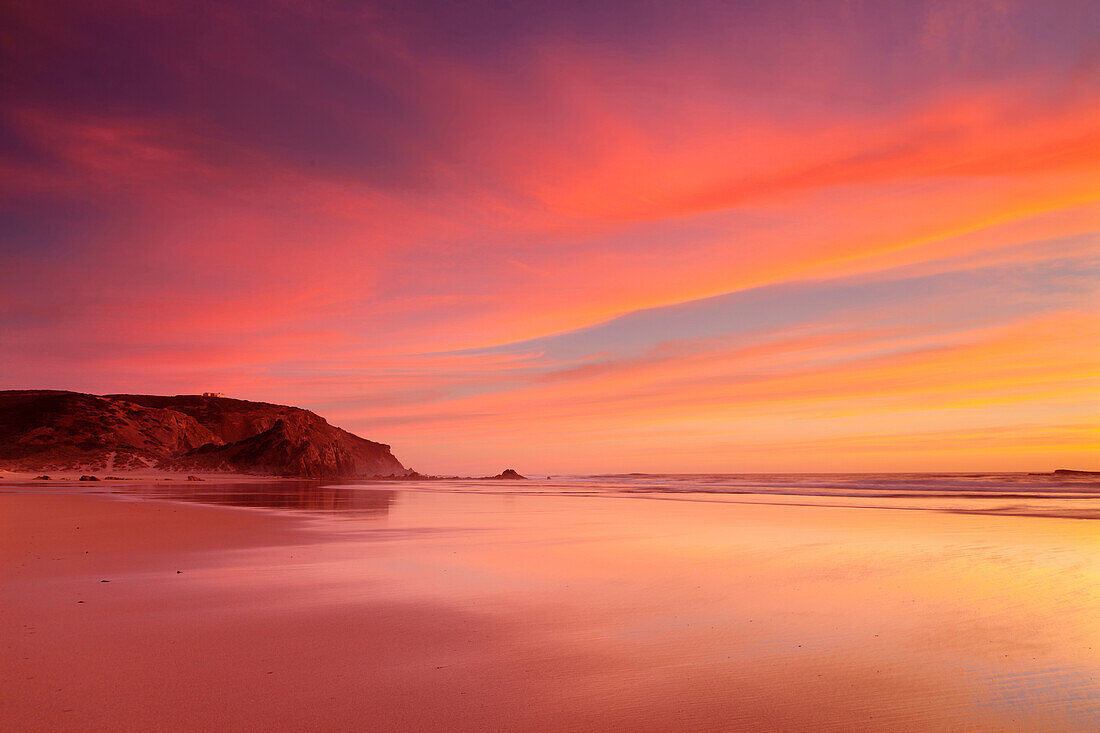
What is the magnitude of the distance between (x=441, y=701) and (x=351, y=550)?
28.0ft

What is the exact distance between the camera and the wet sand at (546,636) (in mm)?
4336

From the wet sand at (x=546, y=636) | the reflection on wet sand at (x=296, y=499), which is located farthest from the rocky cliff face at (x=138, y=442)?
the wet sand at (x=546, y=636)

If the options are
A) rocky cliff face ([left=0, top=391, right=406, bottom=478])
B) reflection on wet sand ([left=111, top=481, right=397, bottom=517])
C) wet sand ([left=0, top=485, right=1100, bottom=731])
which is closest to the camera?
wet sand ([left=0, top=485, right=1100, bottom=731])

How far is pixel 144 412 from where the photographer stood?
109562 mm

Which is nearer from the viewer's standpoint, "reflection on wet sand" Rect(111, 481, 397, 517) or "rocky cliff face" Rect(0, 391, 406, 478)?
"reflection on wet sand" Rect(111, 481, 397, 517)

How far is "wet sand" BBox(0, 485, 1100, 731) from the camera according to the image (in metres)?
4.34

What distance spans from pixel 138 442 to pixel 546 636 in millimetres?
113030

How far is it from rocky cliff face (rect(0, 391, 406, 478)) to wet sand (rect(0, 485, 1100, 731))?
287 feet

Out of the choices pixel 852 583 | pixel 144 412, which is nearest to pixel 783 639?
pixel 852 583

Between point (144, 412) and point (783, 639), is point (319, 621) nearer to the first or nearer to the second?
point (783, 639)

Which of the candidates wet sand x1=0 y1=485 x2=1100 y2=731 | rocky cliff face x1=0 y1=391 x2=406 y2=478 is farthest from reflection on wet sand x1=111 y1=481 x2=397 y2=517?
rocky cliff face x1=0 y1=391 x2=406 y2=478

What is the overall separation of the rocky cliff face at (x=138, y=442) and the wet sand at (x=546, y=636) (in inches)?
3445

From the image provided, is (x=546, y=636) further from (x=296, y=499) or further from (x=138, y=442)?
(x=138, y=442)

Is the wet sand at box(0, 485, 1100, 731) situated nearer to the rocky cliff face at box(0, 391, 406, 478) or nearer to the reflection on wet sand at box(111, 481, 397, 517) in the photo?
the reflection on wet sand at box(111, 481, 397, 517)
